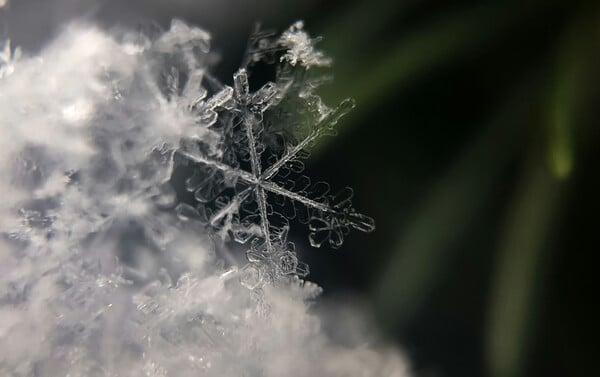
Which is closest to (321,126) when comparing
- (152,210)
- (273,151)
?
(273,151)

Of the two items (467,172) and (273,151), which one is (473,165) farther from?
(273,151)

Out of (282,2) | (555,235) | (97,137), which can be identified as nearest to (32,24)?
(97,137)

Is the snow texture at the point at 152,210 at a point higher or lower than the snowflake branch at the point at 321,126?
lower

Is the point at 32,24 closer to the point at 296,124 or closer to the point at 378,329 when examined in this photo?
the point at 296,124
